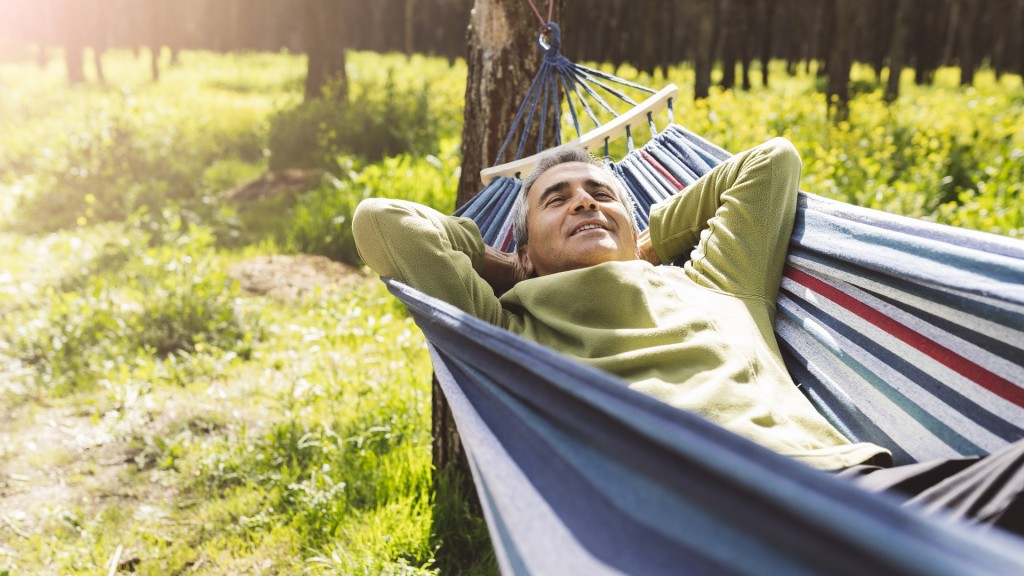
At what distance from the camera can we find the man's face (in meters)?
1.99

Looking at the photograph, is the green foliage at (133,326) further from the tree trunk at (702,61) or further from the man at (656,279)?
the tree trunk at (702,61)

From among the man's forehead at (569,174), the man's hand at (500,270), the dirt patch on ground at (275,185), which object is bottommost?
the dirt patch on ground at (275,185)

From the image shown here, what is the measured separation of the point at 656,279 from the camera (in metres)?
1.89

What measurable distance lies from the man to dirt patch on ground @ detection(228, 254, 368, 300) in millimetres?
2648

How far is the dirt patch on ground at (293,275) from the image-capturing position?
4.57 m

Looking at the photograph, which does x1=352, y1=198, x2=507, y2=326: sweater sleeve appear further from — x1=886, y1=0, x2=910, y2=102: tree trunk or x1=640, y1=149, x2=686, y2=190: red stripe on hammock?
x1=886, y1=0, x2=910, y2=102: tree trunk

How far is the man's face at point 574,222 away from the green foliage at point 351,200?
2.71 m

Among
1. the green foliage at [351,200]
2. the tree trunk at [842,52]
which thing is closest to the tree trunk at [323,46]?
the green foliage at [351,200]

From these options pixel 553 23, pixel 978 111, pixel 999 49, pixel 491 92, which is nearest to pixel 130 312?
pixel 491 92

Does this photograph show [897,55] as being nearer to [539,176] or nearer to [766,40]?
[766,40]

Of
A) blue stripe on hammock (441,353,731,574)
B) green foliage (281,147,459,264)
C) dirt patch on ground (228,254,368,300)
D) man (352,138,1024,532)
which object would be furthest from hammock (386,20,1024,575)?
green foliage (281,147,459,264)

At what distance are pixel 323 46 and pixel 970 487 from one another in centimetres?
1053

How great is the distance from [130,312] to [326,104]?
5.01 metres

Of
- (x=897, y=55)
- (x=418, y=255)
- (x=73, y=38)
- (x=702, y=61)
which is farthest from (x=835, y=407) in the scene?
(x=73, y=38)
